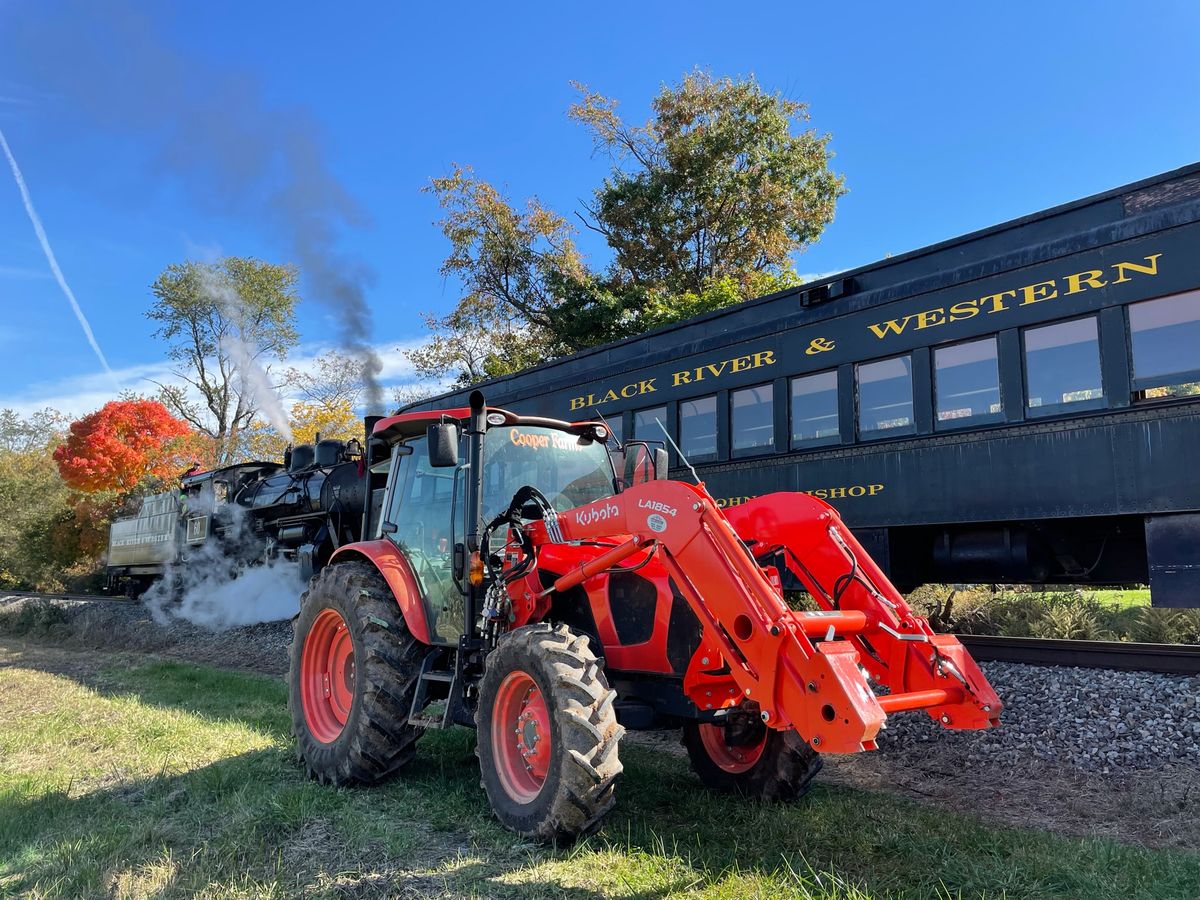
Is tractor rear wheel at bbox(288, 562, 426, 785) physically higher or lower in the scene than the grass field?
higher

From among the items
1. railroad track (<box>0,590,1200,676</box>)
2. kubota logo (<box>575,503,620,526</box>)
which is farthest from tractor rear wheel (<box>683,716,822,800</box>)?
railroad track (<box>0,590,1200,676</box>)

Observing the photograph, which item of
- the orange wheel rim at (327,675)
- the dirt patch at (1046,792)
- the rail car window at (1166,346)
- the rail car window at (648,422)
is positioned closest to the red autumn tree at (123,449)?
the rail car window at (648,422)

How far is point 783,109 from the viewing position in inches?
922

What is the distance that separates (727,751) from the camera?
491cm

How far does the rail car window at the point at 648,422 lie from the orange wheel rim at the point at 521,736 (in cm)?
554

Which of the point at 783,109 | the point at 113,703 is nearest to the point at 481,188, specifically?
the point at 783,109

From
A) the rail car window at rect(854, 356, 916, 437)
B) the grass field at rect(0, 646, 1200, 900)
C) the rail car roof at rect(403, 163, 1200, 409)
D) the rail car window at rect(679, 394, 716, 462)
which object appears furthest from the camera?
the rail car window at rect(679, 394, 716, 462)

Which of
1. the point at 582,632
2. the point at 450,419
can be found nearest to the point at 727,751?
the point at 582,632

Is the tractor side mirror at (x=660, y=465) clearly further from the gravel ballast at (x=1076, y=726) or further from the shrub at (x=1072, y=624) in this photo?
the shrub at (x=1072, y=624)

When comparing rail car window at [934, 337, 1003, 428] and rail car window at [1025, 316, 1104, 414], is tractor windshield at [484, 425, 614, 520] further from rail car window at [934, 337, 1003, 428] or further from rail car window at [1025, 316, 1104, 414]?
rail car window at [1025, 316, 1104, 414]

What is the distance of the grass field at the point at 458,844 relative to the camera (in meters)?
3.41

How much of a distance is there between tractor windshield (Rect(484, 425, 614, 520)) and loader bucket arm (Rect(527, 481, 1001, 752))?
0.53 m

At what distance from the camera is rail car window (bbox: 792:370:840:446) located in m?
7.83

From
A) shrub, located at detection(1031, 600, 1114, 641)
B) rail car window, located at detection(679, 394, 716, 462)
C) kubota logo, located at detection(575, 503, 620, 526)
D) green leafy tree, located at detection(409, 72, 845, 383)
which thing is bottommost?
shrub, located at detection(1031, 600, 1114, 641)
